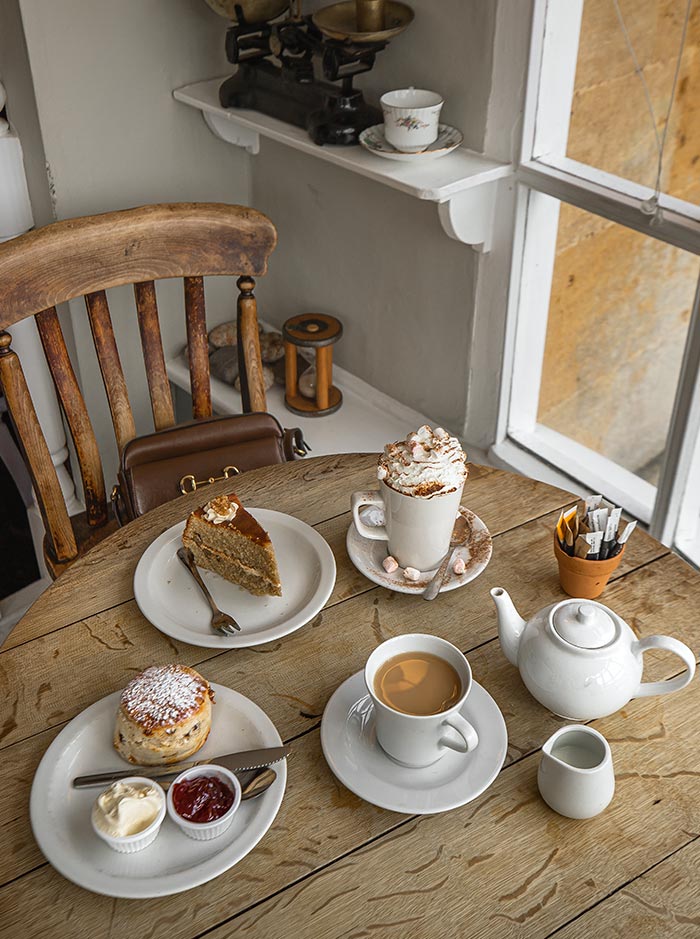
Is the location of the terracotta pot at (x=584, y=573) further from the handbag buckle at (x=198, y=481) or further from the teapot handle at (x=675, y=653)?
the handbag buckle at (x=198, y=481)

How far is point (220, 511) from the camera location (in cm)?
130

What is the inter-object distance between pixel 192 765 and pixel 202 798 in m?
0.06

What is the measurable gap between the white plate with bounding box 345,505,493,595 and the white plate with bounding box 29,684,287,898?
265mm

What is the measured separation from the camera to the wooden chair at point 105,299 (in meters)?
1.60

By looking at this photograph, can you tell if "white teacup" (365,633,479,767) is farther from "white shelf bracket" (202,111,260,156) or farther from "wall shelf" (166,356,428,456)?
"white shelf bracket" (202,111,260,156)

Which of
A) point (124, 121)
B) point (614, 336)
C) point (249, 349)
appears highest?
point (124, 121)

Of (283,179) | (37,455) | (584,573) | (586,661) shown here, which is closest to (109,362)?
(37,455)

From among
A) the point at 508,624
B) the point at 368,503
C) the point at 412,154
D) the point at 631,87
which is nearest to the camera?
the point at 508,624

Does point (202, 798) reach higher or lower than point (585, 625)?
lower

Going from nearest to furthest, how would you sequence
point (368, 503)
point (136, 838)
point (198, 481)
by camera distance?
point (136, 838) < point (368, 503) < point (198, 481)

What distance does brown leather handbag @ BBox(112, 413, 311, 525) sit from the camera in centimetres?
163

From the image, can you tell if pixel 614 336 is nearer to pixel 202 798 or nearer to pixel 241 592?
pixel 241 592

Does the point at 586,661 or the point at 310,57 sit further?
the point at 310,57

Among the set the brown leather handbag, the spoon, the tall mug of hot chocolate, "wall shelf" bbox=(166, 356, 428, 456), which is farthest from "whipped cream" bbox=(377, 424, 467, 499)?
"wall shelf" bbox=(166, 356, 428, 456)
